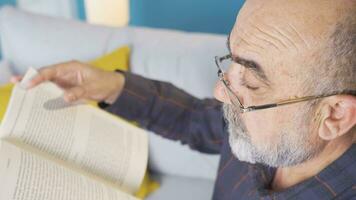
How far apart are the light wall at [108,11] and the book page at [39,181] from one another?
115 centimetres

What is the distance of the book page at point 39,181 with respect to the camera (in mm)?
713

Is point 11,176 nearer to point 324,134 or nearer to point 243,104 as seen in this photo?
point 243,104

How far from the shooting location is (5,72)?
134cm

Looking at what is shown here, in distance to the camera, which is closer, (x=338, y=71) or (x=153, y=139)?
(x=338, y=71)

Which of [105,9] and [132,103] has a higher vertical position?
[132,103]

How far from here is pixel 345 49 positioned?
0.64 metres

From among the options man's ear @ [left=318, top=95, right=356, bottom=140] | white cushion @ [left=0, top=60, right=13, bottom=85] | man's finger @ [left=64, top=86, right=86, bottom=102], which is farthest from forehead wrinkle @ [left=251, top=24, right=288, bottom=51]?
white cushion @ [left=0, top=60, right=13, bottom=85]

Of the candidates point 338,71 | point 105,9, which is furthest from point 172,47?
point 338,71

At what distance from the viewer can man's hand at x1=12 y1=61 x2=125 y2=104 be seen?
0.92m

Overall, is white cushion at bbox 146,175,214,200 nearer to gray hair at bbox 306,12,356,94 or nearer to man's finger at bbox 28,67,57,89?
man's finger at bbox 28,67,57,89

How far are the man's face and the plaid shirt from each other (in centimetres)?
11

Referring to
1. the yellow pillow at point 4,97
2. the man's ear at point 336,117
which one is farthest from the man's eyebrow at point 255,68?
the yellow pillow at point 4,97

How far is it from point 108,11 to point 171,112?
93 cm

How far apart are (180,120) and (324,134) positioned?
43cm
